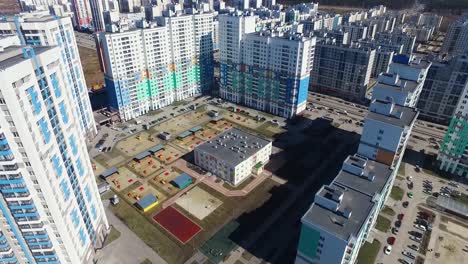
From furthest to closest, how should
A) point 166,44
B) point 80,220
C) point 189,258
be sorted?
1. point 166,44
2. point 189,258
3. point 80,220

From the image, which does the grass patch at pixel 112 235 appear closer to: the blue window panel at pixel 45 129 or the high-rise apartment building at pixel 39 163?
the high-rise apartment building at pixel 39 163

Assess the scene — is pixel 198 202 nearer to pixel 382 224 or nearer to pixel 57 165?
pixel 57 165

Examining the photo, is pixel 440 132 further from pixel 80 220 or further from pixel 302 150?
pixel 80 220

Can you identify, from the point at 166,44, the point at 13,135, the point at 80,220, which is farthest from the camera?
the point at 166,44

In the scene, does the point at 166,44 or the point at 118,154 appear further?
the point at 166,44

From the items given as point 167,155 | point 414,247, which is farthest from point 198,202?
point 414,247

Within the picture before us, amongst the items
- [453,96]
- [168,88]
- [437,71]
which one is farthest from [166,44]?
[453,96]

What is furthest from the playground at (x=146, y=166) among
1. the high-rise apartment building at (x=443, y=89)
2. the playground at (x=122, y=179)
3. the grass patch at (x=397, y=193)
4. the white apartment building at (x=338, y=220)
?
the high-rise apartment building at (x=443, y=89)
